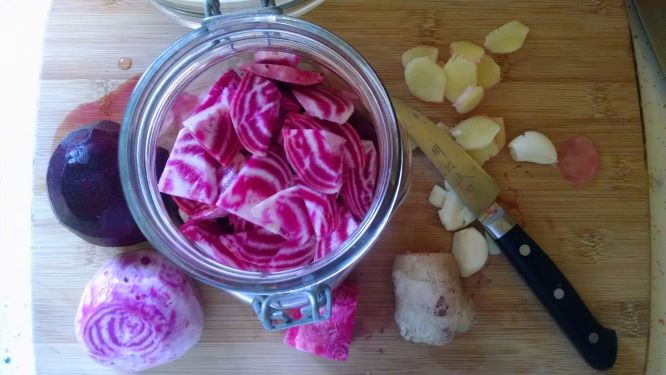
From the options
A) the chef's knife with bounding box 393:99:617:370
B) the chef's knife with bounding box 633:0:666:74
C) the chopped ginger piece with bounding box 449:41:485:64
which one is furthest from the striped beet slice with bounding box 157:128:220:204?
the chef's knife with bounding box 633:0:666:74

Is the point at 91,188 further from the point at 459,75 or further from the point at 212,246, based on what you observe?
the point at 459,75

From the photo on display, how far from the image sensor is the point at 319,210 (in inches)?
27.3

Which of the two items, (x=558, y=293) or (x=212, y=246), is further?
(x=558, y=293)

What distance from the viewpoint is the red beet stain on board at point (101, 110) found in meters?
0.93

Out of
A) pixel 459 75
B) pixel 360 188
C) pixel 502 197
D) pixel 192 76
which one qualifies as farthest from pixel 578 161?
pixel 192 76

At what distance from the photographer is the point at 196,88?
829mm

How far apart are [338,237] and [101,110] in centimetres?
49

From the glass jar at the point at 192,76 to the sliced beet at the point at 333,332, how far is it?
0.12m

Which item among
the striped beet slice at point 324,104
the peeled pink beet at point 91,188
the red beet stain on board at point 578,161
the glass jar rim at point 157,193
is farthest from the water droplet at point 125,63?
the red beet stain on board at point 578,161

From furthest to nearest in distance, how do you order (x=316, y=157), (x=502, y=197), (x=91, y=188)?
(x=502, y=197), (x=91, y=188), (x=316, y=157)

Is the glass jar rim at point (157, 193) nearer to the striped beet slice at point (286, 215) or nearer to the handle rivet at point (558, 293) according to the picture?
the striped beet slice at point (286, 215)

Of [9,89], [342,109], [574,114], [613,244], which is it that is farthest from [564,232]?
[9,89]

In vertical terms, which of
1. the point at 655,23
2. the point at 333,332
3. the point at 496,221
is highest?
the point at 655,23

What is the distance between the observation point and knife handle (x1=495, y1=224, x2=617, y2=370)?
2.88 ft
